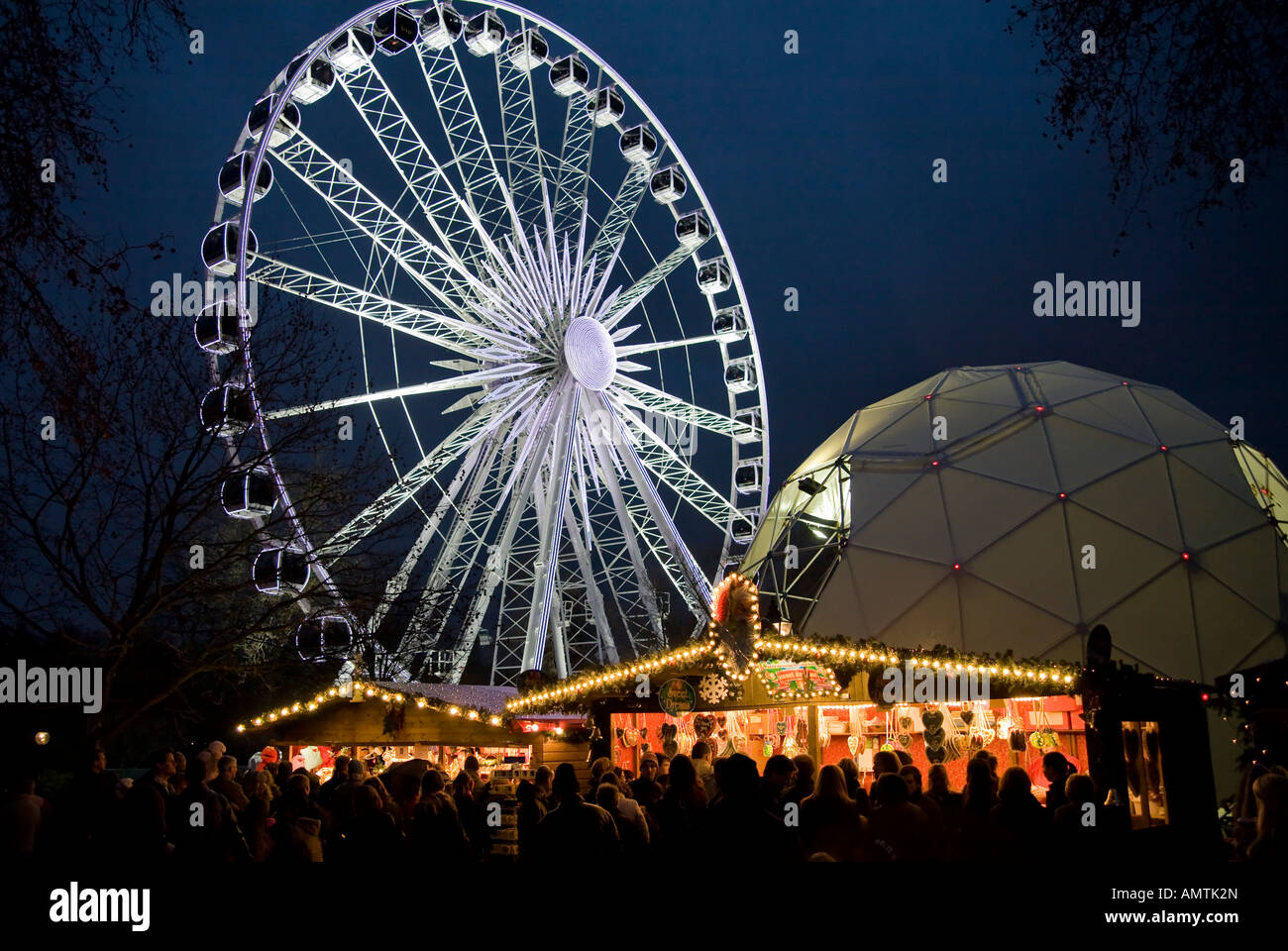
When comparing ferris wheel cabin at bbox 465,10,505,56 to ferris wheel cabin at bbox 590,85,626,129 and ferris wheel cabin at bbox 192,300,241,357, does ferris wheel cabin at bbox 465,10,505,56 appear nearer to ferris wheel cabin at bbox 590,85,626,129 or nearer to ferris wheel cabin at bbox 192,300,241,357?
ferris wheel cabin at bbox 590,85,626,129

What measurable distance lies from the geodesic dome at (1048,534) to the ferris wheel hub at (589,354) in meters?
6.59

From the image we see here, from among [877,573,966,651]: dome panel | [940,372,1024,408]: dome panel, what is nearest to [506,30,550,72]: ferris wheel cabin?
[940,372,1024,408]: dome panel

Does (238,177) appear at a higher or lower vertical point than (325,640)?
higher

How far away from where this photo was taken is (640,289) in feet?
80.5

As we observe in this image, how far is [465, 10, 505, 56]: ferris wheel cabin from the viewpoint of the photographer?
78.1ft

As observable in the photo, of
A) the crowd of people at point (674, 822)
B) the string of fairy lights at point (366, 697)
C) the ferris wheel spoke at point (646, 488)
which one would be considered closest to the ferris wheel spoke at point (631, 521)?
the ferris wheel spoke at point (646, 488)

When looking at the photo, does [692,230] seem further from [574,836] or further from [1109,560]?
[574,836]

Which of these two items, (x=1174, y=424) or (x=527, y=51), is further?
(x=527, y=51)

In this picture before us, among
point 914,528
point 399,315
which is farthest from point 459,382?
point 914,528

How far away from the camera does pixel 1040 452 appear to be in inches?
650

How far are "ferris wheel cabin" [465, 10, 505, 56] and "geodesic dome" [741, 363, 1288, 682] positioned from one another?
1310cm

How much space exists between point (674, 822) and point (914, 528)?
10.9 metres

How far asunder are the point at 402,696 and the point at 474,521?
689 cm
